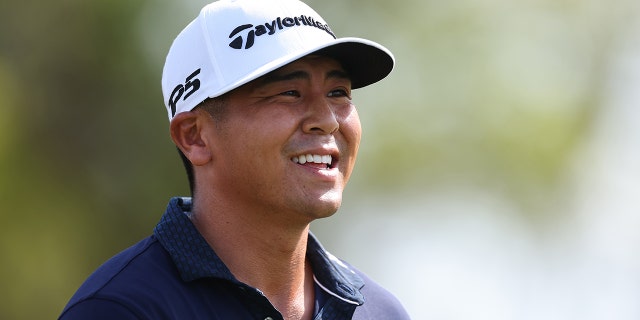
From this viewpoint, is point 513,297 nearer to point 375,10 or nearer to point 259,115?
point 375,10

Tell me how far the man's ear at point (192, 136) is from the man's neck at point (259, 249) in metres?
0.17

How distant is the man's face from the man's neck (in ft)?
0.20

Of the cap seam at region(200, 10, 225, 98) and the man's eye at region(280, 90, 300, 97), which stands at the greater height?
the cap seam at region(200, 10, 225, 98)

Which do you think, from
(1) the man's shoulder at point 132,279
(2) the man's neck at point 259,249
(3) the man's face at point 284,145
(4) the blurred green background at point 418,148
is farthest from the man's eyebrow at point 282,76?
(4) the blurred green background at point 418,148

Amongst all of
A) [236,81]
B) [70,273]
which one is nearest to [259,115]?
[236,81]

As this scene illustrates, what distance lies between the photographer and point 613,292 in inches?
392

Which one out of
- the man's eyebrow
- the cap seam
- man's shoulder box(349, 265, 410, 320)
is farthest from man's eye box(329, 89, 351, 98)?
man's shoulder box(349, 265, 410, 320)

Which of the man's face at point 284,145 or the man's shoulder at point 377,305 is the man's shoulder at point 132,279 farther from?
the man's shoulder at point 377,305

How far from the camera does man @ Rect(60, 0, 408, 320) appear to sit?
3227 mm

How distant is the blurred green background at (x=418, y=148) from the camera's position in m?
8.95

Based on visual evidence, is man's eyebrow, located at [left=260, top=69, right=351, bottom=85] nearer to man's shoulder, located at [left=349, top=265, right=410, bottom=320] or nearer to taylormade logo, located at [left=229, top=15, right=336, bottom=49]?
taylormade logo, located at [left=229, top=15, right=336, bottom=49]

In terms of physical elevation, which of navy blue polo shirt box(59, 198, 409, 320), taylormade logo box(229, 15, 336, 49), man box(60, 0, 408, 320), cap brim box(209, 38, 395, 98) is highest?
taylormade logo box(229, 15, 336, 49)

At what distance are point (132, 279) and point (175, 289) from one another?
0.12m

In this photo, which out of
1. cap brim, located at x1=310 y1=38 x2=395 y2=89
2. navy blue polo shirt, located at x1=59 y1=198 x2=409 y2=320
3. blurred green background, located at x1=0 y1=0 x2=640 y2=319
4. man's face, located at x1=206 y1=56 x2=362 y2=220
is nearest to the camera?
navy blue polo shirt, located at x1=59 y1=198 x2=409 y2=320
